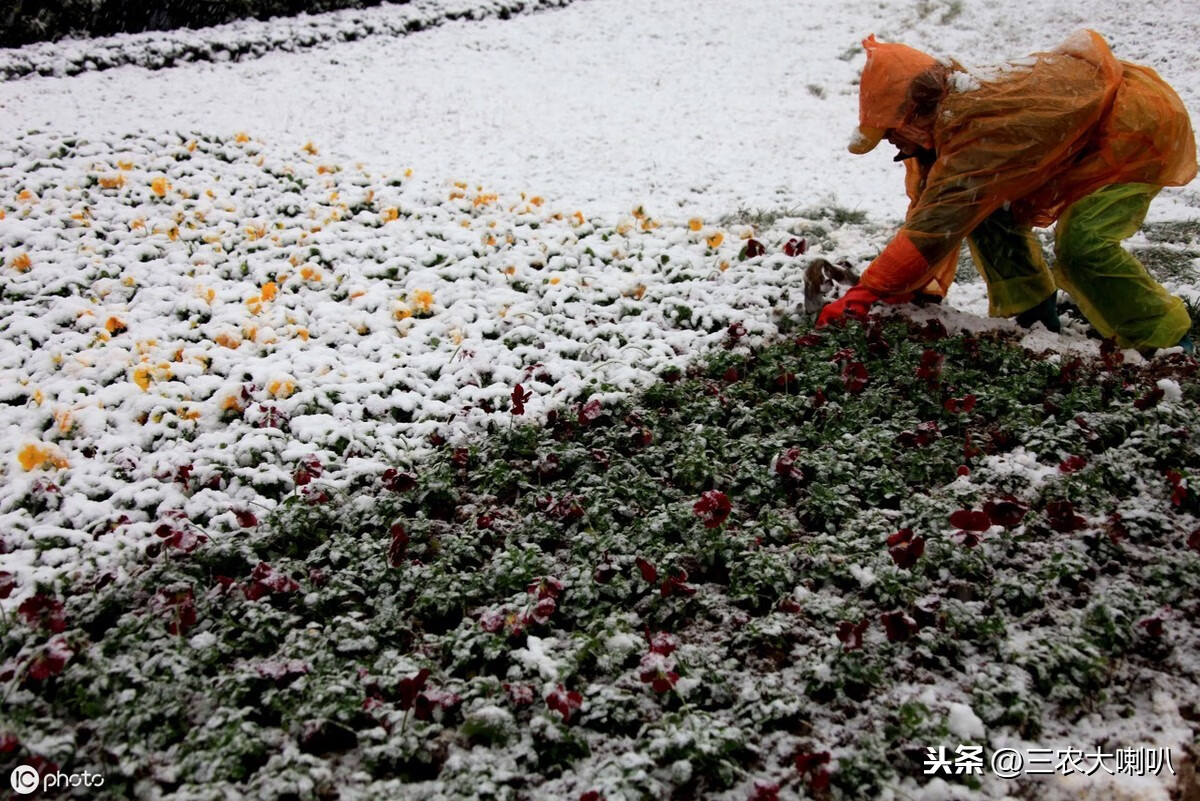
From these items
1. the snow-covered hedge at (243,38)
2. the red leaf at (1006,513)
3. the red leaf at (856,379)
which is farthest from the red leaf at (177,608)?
the snow-covered hedge at (243,38)

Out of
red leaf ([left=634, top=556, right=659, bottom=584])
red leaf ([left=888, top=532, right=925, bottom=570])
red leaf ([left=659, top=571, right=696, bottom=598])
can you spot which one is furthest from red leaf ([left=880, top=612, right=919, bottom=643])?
red leaf ([left=634, top=556, right=659, bottom=584])

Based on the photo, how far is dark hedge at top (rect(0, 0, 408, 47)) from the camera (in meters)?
8.26

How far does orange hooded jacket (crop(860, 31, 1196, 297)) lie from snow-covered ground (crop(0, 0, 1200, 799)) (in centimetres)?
82

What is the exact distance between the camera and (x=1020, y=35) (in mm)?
9750

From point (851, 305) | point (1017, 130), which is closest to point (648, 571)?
point (851, 305)

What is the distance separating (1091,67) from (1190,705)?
2.64 meters

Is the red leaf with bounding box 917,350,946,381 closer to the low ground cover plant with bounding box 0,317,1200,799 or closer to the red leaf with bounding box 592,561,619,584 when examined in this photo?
the low ground cover plant with bounding box 0,317,1200,799

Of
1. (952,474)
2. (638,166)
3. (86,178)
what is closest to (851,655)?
(952,474)

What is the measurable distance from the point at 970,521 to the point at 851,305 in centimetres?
170

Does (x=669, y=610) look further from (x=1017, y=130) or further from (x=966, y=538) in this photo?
(x=1017, y=130)

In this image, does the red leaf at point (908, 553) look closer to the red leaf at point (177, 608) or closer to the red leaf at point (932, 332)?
the red leaf at point (932, 332)

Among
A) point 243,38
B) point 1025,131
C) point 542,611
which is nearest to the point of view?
point 542,611

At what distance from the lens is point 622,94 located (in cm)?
880

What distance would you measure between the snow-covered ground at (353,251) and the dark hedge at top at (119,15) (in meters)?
1.21
